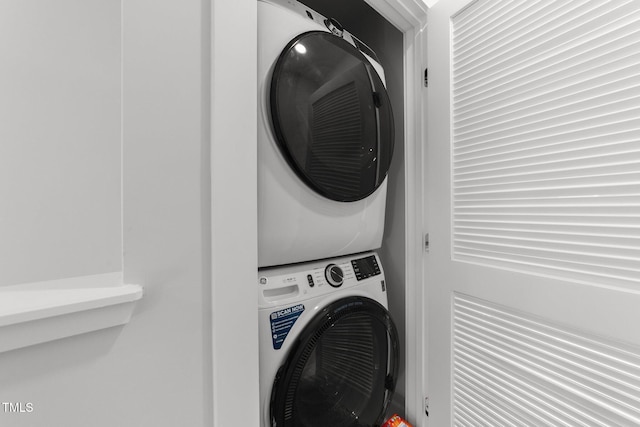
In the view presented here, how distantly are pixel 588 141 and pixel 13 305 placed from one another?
1.37 metres

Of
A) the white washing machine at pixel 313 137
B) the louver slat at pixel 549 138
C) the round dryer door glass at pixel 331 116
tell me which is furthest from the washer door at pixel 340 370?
the round dryer door glass at pixel 331 116

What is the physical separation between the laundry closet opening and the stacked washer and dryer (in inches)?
10.2

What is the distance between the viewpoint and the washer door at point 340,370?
88cm

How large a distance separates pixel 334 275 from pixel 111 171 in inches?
31.7

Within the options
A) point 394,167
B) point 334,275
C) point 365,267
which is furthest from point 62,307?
point 394,167

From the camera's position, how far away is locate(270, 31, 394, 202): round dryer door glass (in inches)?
34.7

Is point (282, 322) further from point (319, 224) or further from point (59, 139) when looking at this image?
point (59, 139)

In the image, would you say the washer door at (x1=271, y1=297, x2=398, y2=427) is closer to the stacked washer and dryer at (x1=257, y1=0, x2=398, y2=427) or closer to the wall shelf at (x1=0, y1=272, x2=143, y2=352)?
the stacked washer and dryer at (x1=257, y1=0, x2=398, y2=427)

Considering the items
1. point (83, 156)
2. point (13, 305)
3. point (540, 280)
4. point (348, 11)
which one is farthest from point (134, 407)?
point (348, 11)

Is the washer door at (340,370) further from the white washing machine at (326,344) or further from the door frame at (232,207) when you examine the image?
the door frame at (232,207)

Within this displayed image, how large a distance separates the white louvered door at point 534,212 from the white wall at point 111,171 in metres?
1.02

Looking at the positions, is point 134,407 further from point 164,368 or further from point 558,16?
point 558,16

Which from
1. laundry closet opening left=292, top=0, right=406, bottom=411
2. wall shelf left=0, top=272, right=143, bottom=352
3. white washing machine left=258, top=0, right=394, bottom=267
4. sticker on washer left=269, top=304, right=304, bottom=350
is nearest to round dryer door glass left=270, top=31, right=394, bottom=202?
white washing machine left=258, top=0, right=394, bottom=267

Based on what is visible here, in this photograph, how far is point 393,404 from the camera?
1.47 metres
